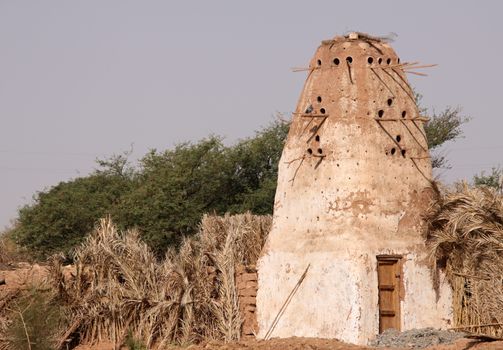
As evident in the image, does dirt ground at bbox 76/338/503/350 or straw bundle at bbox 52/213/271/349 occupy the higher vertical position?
straw bundle at bbox 52/213/271/349

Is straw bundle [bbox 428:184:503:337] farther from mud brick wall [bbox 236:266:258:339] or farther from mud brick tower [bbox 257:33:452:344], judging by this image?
mud brick wall [bbox 236:266:258:339]

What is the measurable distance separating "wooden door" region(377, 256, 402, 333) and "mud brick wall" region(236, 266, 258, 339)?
256 cm

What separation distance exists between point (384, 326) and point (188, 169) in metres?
18.6

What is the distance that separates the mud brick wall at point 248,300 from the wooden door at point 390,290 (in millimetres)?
2564

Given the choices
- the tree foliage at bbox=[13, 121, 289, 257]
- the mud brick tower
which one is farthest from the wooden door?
the tree foliage at bbox=[13, 121, 289, 257]

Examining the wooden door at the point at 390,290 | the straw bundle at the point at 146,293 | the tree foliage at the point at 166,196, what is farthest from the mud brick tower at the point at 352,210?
the tree foliage at the point at 166,196

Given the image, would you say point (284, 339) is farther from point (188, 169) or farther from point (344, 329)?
point (188, 169)

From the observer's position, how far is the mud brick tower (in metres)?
16.9

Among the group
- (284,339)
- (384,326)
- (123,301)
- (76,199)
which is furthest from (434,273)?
(76,199)

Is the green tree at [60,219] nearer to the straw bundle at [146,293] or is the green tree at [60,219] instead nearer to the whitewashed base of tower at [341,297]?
the straw bundle at [146,293]

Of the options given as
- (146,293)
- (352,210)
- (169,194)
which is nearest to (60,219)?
(169,194)

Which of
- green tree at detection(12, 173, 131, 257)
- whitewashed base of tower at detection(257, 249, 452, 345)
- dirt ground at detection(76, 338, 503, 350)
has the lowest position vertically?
dirt ground at detection(76, 338, 503, 350)

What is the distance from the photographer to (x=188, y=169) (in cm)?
3491

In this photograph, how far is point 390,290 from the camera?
56.3ft
